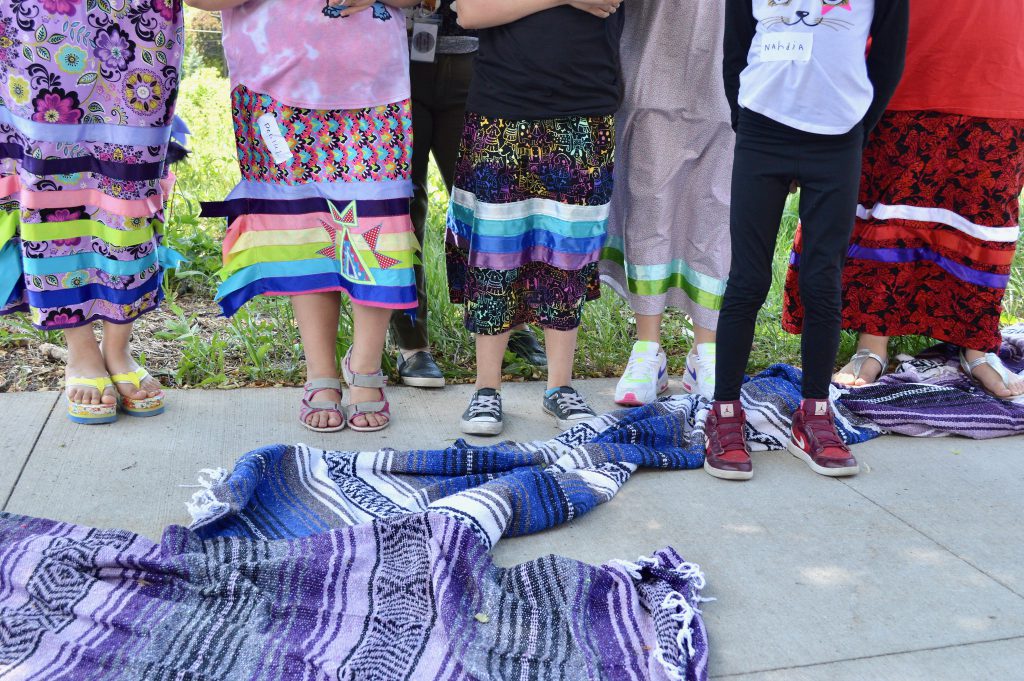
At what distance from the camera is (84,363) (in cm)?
304

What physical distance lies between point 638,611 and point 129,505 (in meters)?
1.35

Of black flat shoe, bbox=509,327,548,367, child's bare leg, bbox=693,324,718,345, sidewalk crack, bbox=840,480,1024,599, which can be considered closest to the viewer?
sidewalk crack, bbox=840,480,1024,599

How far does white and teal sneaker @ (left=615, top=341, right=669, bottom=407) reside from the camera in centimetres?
341

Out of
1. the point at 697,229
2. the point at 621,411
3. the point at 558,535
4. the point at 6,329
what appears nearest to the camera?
the point at 558,535

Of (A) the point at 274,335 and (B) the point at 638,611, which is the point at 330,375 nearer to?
(A) the point at 274,335

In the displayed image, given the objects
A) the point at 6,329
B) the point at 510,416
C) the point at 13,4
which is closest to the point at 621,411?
the point at 510,416

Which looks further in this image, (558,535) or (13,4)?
(13,4)

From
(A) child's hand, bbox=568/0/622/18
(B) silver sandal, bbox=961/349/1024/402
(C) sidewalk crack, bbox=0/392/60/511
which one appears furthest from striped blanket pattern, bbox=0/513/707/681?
(B) silver sandal, bbox=961/349/1024/402

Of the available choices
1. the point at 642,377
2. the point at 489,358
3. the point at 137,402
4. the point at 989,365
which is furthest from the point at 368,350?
the point at 989,365

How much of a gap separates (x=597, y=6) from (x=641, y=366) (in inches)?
50.1

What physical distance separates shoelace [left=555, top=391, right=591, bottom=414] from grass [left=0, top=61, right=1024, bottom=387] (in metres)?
0.51

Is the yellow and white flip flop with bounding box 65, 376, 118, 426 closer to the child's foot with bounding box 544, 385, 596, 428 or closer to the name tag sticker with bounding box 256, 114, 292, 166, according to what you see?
the name tag sticker with bounding box 256, 114, 292, 166

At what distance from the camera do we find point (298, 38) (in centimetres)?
278

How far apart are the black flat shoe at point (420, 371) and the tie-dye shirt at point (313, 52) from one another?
1048 mm
